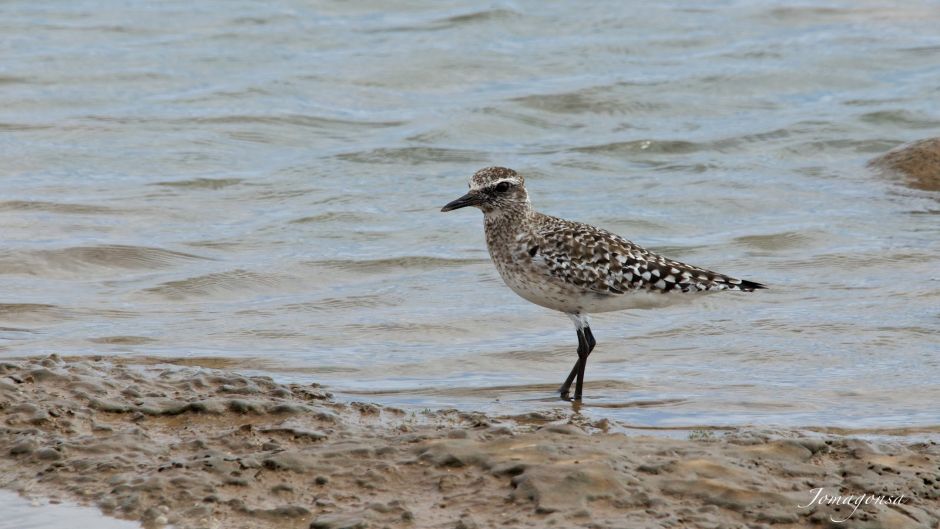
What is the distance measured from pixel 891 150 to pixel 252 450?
12.2m

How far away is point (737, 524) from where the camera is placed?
6336 millimetres

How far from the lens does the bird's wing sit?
9.38 meters

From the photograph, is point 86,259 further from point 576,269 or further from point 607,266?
point 607,266

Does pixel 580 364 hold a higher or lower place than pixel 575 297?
lower

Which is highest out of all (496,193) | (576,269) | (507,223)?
(496,193)

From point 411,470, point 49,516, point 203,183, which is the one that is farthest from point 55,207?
point 411,470

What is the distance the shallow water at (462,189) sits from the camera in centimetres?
1038

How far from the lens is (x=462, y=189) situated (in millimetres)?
16672

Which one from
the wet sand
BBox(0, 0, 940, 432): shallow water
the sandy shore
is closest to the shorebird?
BBox(0, 0, 940, 432): shallow water

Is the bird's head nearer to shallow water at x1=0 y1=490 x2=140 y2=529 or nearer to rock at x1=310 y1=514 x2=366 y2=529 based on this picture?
rock at x1=310 y1=514 x2=366 y2=529

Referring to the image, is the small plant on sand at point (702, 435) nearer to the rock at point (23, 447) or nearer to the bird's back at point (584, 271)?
the bird's back at point (584, 271)

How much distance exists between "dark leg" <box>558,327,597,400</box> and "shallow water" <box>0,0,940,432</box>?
0.71 feet

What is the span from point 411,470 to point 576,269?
111 inches

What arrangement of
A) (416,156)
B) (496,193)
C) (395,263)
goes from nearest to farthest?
1. (496,193)
2. (395,263)
3. (416,156)
